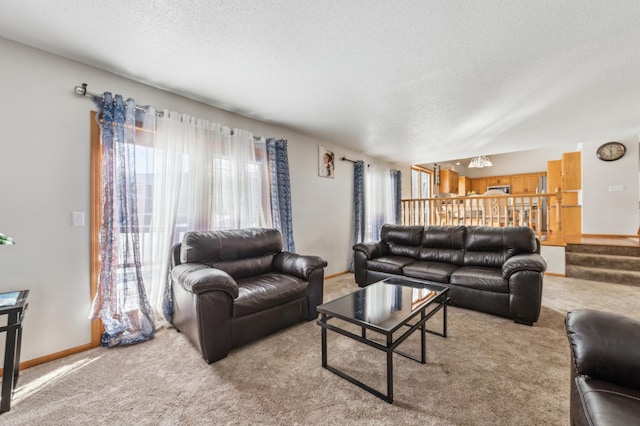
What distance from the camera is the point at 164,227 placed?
2.54m

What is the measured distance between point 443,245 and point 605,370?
281 centimetres

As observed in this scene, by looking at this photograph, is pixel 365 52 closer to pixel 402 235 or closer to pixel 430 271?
pixel 430 271

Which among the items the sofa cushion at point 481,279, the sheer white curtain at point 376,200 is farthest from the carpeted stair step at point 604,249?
the sheer white curtain at point 376,200

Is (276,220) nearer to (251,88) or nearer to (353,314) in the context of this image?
(251,88)

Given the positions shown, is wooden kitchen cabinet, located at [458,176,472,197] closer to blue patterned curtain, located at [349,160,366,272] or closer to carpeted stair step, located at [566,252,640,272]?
carpeted stair step, located at [566,252,640,272]

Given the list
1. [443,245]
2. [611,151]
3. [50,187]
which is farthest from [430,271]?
[611,151]

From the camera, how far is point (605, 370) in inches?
39.4

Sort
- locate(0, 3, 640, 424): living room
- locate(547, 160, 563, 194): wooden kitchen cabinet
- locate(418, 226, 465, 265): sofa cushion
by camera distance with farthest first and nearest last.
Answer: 1. locate(547, 160, 563, 194): wooden kitchen cabinet
2. locate(418, 226, 465, 265): sofa cushion
3. locate(0, 3, 640, 424): living room

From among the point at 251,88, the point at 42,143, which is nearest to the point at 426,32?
the point at 251,88

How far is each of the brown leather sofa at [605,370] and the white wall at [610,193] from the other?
647 cm

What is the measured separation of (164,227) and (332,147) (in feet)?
9.76

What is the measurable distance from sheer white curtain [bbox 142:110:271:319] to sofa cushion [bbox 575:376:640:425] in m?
2.89

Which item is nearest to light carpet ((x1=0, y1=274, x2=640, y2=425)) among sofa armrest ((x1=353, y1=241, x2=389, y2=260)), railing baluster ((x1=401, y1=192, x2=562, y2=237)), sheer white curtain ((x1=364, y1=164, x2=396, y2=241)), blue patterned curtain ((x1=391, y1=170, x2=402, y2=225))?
sofa armrest ((x1=353, y1=241, x2=389, y2=260))

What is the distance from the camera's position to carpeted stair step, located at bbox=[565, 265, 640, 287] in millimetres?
3883
